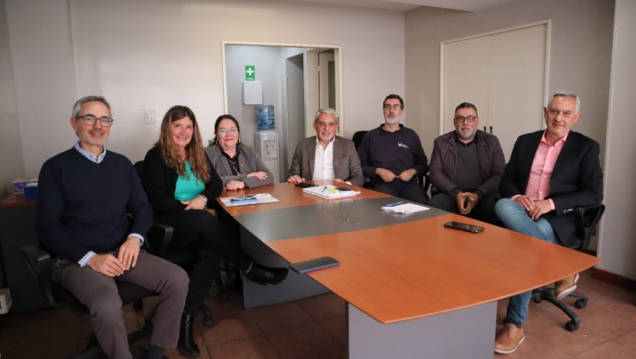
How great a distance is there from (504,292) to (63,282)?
71.4 inches

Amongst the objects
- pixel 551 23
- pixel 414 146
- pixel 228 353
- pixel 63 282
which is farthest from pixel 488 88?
pixel 63 282

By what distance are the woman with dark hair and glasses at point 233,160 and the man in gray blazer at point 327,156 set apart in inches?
15.4

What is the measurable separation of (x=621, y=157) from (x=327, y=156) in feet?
7.12

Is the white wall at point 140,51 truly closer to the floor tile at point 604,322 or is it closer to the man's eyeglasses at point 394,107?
the man's eyeglasses at point 394,107

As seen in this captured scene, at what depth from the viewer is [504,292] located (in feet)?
4.34

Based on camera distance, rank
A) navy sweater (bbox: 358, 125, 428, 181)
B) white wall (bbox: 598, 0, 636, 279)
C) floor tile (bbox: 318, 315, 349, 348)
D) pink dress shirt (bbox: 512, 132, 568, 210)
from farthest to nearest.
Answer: navy sweater (bbox: 358, 125, 428, 181)
white wall (bbox: 598, 0, 636, 279)
pink dress shirt (bbox: 512, 132, 568, 210)
floor tile (bbox: 318, 315, 349, 348)

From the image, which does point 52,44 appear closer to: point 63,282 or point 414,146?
point 63,282

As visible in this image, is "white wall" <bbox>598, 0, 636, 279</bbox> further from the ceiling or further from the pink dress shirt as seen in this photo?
the ceiling

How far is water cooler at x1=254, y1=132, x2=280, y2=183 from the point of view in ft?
20.9

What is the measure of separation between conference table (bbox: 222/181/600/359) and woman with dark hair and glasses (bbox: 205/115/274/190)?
882 millimetres

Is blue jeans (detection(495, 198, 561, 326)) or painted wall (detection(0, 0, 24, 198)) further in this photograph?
painted wall (detection(0, 0, 24, 198))

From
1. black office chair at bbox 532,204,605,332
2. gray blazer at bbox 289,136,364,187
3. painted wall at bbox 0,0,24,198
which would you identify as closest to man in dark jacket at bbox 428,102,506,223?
gray blazer at bbox 289,136,364,187

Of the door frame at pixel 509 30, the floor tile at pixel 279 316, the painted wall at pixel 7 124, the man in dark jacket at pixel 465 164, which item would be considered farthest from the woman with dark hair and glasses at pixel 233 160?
the door frame at pixel 509 30

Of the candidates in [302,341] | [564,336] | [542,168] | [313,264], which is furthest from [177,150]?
[564,336]
